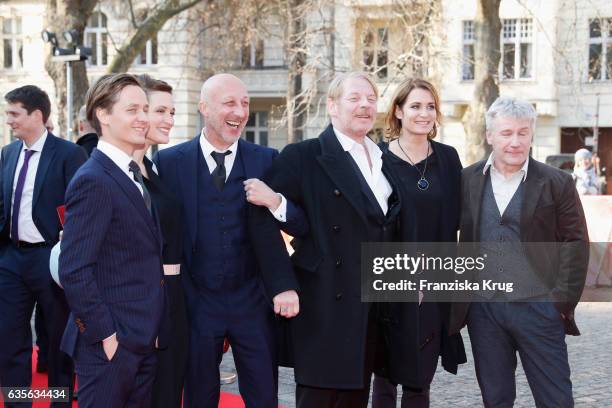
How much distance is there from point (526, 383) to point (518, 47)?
80.5ft

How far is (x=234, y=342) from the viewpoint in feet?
14.9

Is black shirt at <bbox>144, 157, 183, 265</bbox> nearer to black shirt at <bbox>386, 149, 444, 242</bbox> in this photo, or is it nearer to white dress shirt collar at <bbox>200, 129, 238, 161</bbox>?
white dress shirt collar at <bbox>200, 129, 238, 161</bbox>

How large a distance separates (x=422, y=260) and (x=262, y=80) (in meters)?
28.2

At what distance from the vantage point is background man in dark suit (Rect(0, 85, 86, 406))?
5.68 meters

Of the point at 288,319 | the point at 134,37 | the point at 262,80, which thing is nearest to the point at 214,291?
the point at 288,319

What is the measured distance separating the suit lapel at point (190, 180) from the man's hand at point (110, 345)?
3.00ft

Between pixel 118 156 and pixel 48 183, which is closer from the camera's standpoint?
pixel 118 156

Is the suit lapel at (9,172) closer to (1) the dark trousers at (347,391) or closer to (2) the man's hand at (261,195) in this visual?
(2) the man's hand at (261,195)

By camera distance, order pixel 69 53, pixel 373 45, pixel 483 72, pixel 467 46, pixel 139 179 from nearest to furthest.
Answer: pixel 139 179 < pixel 69 53 < pixel 483 72 < pixel 373 45 < pixel 467 46

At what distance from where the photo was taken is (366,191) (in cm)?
446

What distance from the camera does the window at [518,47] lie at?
97.7ft

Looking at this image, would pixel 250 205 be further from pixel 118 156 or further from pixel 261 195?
pixel 118 156

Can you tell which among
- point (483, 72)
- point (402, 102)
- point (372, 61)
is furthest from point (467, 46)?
point (402, 102)

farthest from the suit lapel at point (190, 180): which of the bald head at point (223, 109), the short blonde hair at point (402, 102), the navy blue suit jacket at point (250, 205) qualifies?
the short blonde hair at point (402, 102)
